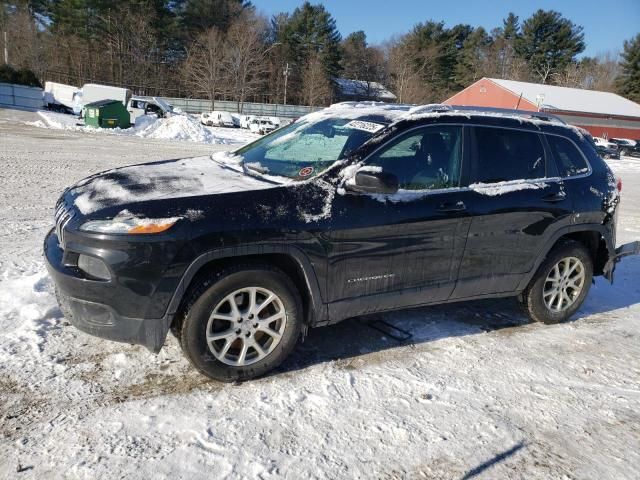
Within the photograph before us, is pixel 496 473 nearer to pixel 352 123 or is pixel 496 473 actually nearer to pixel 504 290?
pixel 504 290

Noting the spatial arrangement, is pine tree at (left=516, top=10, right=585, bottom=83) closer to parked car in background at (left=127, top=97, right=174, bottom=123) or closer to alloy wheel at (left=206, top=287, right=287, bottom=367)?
parked car in background at (left=127, top=97, right=174, bottom=123)

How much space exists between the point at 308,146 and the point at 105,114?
24.3 meters

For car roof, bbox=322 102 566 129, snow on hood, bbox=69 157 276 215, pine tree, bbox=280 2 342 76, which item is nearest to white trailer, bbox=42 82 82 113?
pine tree, bbox=280 2 342 76

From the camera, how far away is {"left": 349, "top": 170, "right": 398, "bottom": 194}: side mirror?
11.2 ft

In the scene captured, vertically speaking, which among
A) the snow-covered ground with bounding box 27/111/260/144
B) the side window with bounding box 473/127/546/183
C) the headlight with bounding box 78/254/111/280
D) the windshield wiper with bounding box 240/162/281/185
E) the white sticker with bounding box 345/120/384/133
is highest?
the white sticker with bounding box 345/120/384/133

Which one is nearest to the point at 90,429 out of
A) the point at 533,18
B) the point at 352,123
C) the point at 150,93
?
the point at 352,123

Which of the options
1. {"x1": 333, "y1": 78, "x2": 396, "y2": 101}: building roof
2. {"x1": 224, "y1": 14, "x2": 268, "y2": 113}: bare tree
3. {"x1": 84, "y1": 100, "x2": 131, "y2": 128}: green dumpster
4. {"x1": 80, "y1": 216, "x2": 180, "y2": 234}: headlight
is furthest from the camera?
{"x1": 333, "y1": 78, "x2": 396, "y2": 101}: building roof

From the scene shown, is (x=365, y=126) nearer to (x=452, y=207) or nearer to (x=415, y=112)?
(x=415, y=112)

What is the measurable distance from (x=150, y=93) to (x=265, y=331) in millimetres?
64202

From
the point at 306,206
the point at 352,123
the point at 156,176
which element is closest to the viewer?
the point at 306,206

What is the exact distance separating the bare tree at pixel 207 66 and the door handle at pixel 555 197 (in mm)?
52047

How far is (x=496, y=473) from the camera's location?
273 centimetres

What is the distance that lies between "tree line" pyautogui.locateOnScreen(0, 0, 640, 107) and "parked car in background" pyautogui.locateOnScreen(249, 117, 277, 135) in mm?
14241

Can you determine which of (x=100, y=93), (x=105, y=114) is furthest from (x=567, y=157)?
(x=100, y=93)
